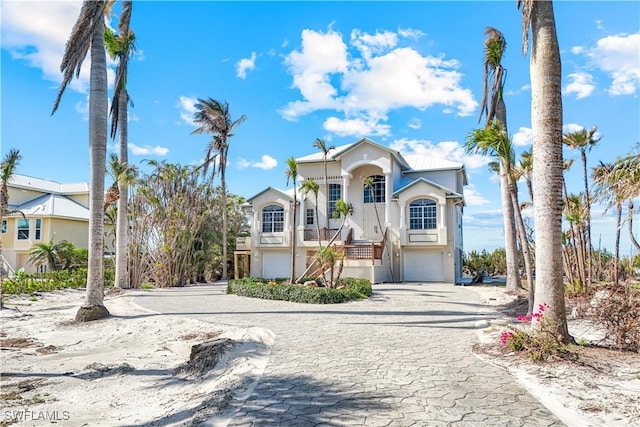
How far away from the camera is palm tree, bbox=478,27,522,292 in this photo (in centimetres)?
1858

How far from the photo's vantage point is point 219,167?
29656mm

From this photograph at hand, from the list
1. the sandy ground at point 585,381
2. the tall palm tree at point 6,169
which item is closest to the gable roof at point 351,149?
the tall palm tree at point 6,169

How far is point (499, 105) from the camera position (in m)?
19.3

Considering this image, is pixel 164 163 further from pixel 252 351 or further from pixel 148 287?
pixel 252 351

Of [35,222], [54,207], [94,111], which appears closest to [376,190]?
[94,111]

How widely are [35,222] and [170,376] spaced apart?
98.0ft

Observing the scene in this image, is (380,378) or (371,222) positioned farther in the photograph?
(371,222)

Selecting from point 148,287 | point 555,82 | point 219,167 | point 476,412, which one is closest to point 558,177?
point 555,82

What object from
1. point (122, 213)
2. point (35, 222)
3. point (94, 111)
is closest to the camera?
point (94, 111)

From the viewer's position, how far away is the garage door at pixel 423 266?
85.7 feet

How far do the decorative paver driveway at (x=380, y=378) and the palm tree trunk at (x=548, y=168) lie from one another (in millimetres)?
1742

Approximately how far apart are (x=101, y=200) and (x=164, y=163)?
1349cm

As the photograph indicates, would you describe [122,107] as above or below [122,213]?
above

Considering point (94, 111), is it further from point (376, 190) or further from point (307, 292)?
point (376, 190)
